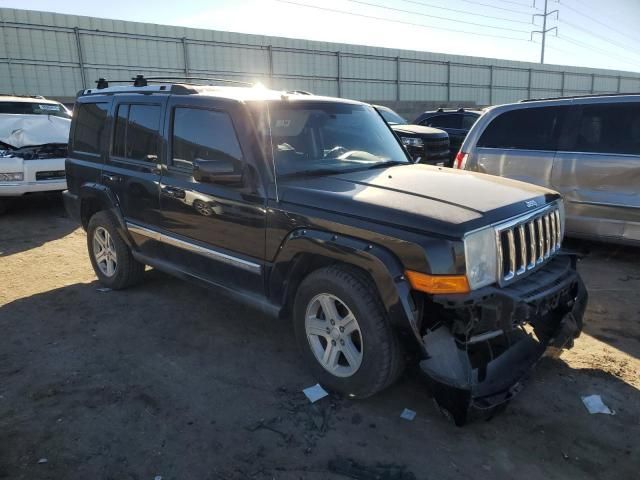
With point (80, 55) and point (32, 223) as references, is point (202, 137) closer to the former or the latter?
point (32, 223)

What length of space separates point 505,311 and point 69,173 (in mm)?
4824

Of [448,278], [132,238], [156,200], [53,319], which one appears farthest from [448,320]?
[53,319]

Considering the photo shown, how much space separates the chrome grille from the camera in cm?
291

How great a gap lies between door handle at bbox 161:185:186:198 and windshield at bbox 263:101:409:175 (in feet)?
3.17

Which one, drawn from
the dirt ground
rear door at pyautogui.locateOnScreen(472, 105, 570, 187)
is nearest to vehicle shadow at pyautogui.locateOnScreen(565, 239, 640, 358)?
the dirt ground

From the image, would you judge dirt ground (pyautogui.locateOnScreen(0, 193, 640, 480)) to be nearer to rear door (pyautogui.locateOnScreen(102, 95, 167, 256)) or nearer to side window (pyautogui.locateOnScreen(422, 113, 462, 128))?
rear door (pyautogui.locateOnScreen(102, 95, 167, 256))

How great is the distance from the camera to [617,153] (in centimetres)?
564

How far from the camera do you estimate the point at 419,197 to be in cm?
309

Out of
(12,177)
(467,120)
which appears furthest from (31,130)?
(467,120)

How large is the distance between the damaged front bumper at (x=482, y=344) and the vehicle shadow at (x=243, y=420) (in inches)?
10.9

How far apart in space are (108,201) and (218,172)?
81.4 inches

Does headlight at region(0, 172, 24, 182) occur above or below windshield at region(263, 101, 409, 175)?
below

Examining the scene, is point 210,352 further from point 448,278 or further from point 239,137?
point 448,278

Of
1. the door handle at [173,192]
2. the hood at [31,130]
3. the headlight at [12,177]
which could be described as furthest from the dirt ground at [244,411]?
the hood at [31,130]
